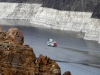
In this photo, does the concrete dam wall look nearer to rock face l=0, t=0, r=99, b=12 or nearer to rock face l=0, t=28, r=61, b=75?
rock face l=0, t=0, r=99, b=12

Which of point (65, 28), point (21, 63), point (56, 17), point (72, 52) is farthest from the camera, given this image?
point (56, 17)

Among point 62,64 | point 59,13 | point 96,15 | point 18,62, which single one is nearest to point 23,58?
point 18,62

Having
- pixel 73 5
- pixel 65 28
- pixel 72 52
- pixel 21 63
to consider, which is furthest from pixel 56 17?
pixel 21 63

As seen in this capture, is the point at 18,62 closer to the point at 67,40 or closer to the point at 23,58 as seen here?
the point at 23,58

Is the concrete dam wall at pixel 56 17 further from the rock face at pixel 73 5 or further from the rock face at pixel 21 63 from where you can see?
the rock face at pixel 21 63

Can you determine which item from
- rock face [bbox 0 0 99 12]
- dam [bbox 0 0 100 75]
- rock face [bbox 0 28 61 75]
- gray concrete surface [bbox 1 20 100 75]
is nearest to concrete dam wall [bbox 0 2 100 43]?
dam [bbox 0 0 100 75]

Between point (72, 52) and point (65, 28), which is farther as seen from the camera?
point (65, 28)

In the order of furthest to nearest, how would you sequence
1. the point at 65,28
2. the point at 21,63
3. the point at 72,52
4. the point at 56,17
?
1. the point at 56,17
2. the point at 65,28
3. the point at 72,52
4. the point at 21,63

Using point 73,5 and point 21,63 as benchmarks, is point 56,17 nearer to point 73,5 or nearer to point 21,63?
point 73,5
